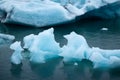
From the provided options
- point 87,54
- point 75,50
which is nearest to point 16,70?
point 75,50

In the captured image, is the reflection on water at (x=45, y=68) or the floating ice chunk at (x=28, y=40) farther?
the floating ice chunk at (x=28, y=40)

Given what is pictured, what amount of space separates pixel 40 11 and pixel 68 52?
2.57 meters

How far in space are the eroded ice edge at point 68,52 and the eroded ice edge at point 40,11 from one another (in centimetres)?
197

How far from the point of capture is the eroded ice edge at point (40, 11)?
7352mm

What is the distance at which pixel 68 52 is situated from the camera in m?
4.99

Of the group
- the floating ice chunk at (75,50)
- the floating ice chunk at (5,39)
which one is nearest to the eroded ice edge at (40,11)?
the floating ice chunk at (5,39)

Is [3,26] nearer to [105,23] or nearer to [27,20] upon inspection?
[27,20]

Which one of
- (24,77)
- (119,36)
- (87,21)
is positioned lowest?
(87,21)

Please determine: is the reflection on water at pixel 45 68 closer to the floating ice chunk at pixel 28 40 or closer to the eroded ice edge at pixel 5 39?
the floating ice chunk at pixel 28 40

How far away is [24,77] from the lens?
4.36 metres

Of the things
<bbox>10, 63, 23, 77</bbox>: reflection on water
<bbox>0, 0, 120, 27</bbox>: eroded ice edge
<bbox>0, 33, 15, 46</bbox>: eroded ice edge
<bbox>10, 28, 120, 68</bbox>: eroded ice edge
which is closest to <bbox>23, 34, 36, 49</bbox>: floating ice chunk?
<bbox>10, 28, 120, 68</bbox>: eroded ice edge

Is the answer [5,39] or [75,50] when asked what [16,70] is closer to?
[75,50]

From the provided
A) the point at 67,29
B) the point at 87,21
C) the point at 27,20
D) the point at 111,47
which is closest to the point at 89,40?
the point at 111,47

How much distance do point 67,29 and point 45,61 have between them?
2.53 m
